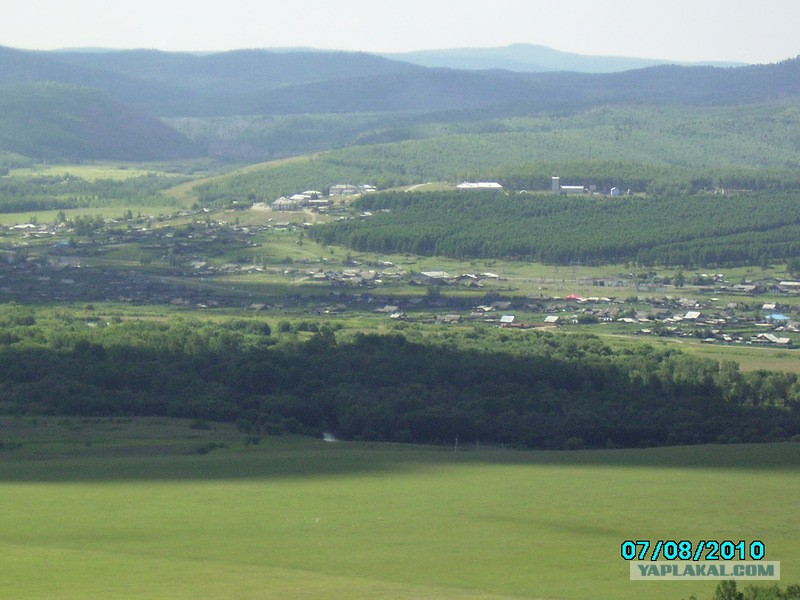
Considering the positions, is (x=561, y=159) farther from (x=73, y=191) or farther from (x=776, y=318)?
(x=776, y=318)

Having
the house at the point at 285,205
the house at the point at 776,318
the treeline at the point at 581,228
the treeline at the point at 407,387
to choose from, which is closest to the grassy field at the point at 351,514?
the treeline at the point at 407,387

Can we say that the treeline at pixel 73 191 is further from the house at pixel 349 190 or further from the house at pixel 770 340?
the house at pixel 770 340

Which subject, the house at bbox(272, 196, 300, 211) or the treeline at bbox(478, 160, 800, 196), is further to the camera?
the treeline at bbox(478, 160, 800, 196)

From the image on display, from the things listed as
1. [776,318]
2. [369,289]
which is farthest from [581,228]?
[776,318]

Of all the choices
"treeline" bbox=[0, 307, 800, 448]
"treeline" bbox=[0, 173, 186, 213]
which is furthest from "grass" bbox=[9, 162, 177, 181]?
"treeline" bbox=[0, 307, 800, 448]

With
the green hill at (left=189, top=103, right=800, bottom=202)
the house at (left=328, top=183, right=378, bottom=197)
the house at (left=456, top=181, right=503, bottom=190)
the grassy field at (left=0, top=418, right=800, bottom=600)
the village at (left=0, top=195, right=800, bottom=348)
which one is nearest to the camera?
the grassy field at (left=0, top=418, right=800, bottom=600)

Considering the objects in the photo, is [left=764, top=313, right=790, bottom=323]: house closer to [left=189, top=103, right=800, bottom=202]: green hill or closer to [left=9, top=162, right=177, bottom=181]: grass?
[left=189, top=103, right=800, bottom=202]: green hill
